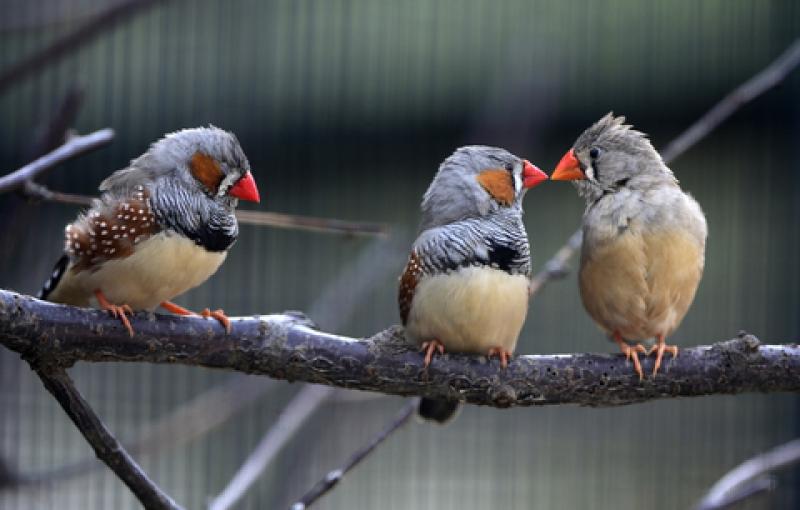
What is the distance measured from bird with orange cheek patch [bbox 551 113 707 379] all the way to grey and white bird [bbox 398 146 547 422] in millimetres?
153

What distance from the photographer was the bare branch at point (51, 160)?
1.87 metres

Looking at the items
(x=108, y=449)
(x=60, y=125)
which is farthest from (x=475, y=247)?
(x=60, y=125)

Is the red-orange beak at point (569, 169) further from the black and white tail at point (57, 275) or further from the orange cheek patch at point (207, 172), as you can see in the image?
the black and white tail at point (57, 275)

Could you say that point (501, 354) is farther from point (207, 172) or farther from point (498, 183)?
point (207, 172)

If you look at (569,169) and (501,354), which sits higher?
(569,169)

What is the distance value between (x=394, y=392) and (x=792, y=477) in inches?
83.5

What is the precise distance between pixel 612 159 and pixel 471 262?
0.46m

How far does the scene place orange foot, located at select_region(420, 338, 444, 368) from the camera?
81.5 inches

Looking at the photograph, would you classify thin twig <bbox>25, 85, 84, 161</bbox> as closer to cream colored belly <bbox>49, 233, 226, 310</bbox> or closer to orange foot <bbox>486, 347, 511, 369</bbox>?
cream colored belly <bbox>49, 233, 226, 310</bbox>

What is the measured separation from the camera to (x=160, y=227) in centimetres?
204

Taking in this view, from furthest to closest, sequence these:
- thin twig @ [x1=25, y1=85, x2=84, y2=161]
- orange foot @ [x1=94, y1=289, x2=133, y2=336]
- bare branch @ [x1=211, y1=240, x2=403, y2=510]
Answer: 1. bare branch @ [x1=211, y1=240, x2=403, y2=510]
2. thin twig @ [x1=25, y1=85, x2=84, y2=161]
3. orange foot @ [x1=94, y1=289, x2=133, y2=336]

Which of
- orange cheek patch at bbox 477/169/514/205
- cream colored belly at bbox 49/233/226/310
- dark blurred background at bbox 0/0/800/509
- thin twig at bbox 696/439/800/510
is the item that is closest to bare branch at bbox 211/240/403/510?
dark blurred background at bbox 0/0/800/509

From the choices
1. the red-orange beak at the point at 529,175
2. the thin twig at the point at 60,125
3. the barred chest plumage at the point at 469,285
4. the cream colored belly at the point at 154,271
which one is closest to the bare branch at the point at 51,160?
the thin twig at the point at 60,125

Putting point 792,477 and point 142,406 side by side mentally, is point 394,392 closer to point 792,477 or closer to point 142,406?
point 142,406
